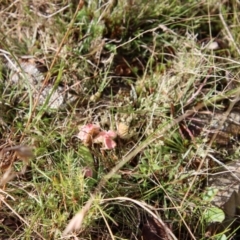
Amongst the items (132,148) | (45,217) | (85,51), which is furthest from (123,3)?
(45,217)

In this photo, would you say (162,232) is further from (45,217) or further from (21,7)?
(21,7)

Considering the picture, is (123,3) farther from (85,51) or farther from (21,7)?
(21,7)

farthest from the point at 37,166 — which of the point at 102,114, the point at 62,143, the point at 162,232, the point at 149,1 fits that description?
the point at 149,1

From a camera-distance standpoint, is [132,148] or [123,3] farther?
[123,3]

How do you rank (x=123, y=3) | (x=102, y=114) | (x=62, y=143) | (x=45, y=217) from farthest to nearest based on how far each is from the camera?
(x=123, y=3) → (x=102, y=114) → (x=62, y=143) → (x=45, y=217)

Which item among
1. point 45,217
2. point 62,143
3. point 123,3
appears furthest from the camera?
point 123,3

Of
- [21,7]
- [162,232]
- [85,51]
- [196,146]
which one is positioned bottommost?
[162,232]

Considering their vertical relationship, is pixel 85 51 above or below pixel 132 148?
above
